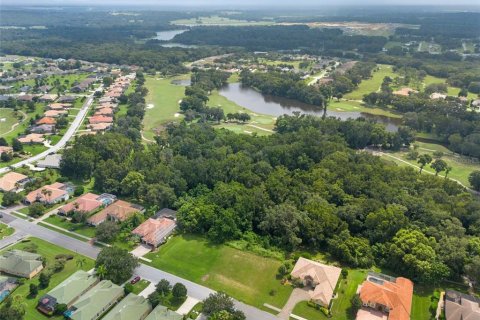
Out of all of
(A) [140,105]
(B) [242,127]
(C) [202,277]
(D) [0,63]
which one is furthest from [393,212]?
(D) [0,63]

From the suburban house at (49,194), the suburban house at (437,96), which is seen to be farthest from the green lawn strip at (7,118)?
the suburban house at (437,96)

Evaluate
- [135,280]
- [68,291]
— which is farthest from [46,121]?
[135,280]

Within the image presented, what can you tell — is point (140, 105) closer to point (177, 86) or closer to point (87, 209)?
point (177, 86)

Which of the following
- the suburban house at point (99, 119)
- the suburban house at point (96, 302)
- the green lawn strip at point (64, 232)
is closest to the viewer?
the suburban house at point (96, 302)

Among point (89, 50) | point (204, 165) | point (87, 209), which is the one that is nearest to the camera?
point (87, 209)

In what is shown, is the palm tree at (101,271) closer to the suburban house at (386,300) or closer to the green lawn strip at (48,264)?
the green lawn strip at (48,264)

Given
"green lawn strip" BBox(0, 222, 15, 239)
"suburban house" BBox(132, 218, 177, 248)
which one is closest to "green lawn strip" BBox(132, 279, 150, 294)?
"suburban house" BBox(132, 218, 177, 248)
